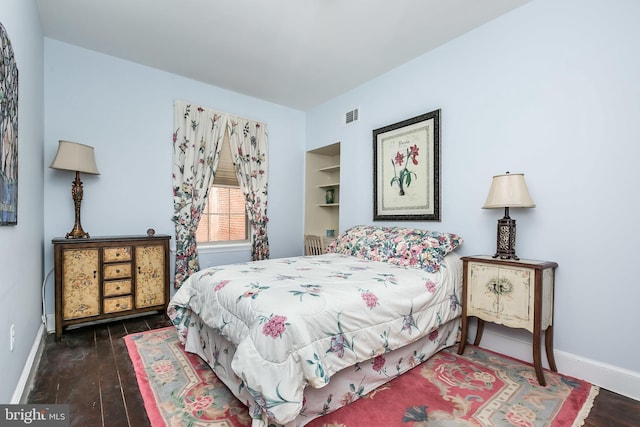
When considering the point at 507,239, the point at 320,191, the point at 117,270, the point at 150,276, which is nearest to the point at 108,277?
the point at 117,270

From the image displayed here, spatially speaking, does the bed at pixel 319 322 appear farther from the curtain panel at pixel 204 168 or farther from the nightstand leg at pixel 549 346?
the curtain panel at pixel 204 168

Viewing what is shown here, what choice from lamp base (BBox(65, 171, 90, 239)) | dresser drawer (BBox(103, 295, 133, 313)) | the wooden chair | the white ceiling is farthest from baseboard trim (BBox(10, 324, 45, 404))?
the wooden chair

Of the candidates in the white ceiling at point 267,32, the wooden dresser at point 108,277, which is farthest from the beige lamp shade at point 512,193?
the wooden dresser at point 108,277

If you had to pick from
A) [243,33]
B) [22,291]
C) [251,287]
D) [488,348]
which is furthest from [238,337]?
[243,33]

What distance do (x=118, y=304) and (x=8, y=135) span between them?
1.95 m

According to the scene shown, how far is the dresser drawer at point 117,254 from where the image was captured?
2.82 m

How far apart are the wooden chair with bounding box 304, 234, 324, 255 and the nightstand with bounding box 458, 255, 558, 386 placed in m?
2.17

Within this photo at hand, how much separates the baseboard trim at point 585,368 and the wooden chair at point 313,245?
7.54 feet

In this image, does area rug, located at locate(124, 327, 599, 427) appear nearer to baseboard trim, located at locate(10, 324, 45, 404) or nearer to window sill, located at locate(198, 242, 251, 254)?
baseboard trim, located at locate(10, 324, 45, 404)

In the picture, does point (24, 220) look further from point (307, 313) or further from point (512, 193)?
point (512, 193)

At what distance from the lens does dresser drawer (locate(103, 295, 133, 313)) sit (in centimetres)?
283

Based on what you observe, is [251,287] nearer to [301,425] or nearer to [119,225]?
[301,425]

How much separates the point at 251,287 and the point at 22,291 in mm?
1440

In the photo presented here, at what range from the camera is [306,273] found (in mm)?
2188
